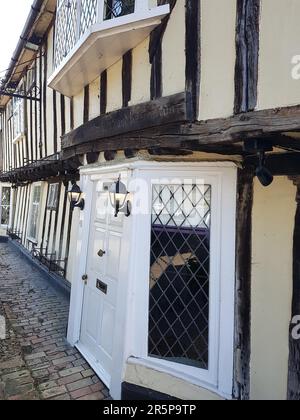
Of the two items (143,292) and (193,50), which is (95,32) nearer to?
(193,50)

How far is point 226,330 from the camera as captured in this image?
3.31 metres

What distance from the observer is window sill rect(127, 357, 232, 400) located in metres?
3.28

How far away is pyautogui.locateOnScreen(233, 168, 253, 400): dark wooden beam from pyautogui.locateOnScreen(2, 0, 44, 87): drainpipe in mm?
6514

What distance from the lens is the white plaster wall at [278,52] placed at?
2182 mm

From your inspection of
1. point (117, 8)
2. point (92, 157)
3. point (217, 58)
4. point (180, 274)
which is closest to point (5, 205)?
point (92, 157)

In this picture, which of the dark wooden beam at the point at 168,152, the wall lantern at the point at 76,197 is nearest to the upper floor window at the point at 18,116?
the wall lantern at the point at 76,197

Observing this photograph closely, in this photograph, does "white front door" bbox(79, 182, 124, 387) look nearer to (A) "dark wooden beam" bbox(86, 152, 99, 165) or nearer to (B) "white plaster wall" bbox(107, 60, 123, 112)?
(A) "dark wooden beam" bbox(86, 152, 99, 165)

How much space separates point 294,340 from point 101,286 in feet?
8.52

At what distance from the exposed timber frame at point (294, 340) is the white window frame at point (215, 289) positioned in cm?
61

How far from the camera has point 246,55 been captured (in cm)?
246

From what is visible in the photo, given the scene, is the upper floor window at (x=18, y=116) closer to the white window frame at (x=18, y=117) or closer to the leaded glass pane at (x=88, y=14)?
the white window frame at (x=18, y=117)

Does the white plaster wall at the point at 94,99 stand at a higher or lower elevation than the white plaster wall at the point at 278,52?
higher

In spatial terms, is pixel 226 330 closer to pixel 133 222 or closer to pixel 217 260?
pixel 217 260

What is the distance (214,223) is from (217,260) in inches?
16.2
